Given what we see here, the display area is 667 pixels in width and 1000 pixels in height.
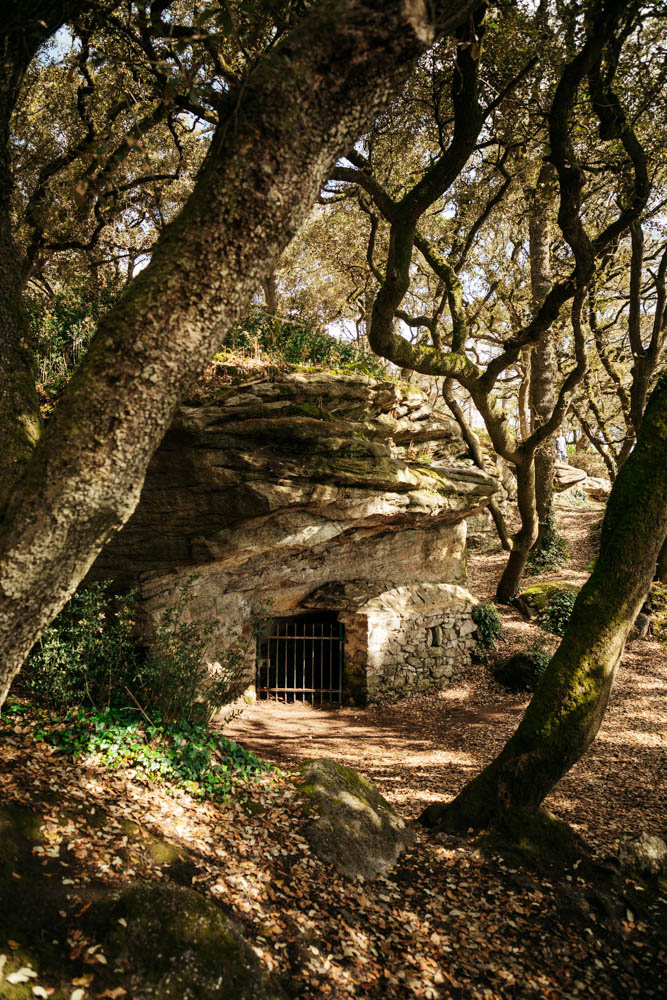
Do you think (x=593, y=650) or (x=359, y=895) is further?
(x=593, y=650)

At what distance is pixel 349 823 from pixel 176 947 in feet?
6.71

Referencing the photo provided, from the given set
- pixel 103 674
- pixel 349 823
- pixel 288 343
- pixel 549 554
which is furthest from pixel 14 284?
pixel 549 554

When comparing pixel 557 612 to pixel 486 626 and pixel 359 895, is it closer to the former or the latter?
pixel 486 626

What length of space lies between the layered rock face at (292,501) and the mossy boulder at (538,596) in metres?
2.17

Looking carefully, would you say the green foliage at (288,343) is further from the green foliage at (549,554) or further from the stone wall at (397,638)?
the green foliage at (549,554)

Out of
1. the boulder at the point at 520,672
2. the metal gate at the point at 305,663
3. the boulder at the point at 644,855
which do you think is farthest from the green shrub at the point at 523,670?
the boulder at the point at 644,855

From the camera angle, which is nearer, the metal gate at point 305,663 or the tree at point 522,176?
the tree at point 522,176

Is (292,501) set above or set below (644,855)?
above

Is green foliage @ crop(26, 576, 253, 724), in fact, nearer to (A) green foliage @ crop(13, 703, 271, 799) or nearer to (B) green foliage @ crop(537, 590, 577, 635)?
(A) green foliage @ crop(13, 703, 271, 799)

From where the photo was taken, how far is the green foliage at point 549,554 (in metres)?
15.0

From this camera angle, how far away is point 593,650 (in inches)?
189

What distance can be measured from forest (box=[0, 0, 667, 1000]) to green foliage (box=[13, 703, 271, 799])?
0.04 m

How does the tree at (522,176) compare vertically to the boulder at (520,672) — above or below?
above

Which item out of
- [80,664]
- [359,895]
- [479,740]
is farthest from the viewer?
[479,740]
